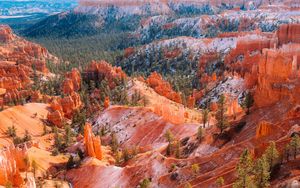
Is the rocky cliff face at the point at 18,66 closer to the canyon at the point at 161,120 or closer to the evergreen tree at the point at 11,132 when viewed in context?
the canyon at the point at 161,120

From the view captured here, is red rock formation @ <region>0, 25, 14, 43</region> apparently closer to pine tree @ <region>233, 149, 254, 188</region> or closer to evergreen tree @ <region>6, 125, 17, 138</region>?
evergreen tree @ <region>6, 125, 17, 138</region>

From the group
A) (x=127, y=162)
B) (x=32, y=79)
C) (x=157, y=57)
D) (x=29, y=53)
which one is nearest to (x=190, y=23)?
(x=157, y=57)

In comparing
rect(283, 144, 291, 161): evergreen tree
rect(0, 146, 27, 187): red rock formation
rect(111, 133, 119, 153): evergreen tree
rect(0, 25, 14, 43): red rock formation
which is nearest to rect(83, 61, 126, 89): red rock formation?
rect(111, 133, 119, 153): evergreen tree

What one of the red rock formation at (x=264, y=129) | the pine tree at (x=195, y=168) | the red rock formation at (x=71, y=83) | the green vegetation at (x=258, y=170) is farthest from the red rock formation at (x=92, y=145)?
the red rock formation at (x=71, y=83)

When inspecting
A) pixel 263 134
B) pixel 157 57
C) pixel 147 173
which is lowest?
pixel 157 57

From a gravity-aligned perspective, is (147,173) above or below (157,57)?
above

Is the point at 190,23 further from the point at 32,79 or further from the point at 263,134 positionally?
the point at 263,134
